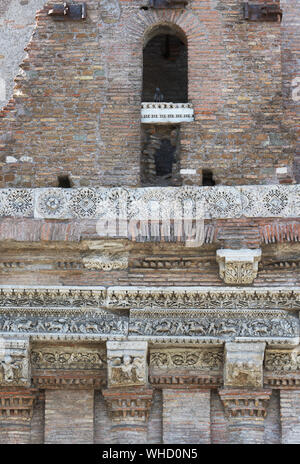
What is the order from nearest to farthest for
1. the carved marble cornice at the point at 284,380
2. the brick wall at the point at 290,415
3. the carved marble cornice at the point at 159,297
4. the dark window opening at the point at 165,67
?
the brick wall at the point at 290,415
the carved marble cornice at the point at 284,380
the carved marble cornice at the point at 159,297
the dark window opening at the point at 165,67

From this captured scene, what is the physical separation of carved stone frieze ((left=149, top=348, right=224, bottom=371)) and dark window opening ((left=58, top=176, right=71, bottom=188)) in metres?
1.95

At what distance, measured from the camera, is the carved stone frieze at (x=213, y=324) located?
10.4 m

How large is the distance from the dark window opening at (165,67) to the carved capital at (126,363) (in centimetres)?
379

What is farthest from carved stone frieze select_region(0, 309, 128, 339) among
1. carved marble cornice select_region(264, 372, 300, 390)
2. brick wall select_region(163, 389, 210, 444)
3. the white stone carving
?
the white stone carving

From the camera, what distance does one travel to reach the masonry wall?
10922 mm

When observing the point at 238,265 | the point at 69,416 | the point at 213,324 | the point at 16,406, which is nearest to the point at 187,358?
the point at 213,324

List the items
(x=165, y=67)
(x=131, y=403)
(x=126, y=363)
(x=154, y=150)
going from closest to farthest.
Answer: (x=126, y=363) → (x=131, y=403) → (x=154, y=150) → (x=165, y=67)

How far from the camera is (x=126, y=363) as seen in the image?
1027 centimetres

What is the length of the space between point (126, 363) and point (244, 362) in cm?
116

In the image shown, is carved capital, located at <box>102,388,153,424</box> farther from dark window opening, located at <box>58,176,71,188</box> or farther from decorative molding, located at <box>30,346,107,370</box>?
dark window opening, located at <box>58,176,71,188</box>

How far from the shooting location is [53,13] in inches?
445

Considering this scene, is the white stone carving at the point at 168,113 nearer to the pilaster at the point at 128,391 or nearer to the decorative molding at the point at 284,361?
the pilaster at the point at 128,391

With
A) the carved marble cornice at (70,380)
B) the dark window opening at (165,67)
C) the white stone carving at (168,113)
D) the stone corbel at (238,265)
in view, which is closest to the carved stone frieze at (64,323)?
the carved marble cornice at (70,380)

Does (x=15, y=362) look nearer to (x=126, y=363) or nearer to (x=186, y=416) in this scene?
(x=126, y=363)
